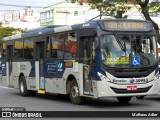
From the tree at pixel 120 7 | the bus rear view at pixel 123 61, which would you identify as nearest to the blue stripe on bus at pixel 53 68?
the bus rear view at pixel 123 61

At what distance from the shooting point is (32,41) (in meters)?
19.9

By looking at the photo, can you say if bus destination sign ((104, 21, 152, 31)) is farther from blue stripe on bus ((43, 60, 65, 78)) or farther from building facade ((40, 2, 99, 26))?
building facade ((40, 2, 99, 26))

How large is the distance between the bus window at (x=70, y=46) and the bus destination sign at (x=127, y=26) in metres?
1.73

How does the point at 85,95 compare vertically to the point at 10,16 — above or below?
below

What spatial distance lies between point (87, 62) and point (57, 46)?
2482mm

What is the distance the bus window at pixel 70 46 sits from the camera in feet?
53.3

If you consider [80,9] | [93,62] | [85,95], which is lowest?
[85,95]

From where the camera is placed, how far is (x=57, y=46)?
17516mm

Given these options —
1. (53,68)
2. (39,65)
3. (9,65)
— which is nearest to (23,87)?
(39,65)

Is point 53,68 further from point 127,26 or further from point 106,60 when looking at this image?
point 127,26

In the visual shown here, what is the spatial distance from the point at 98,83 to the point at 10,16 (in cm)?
14936

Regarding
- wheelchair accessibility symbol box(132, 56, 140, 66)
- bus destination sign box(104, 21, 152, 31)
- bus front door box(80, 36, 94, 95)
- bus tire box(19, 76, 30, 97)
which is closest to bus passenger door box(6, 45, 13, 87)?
bus tire box(19, 76, 30, 97)

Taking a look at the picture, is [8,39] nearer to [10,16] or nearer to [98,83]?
[98,83]

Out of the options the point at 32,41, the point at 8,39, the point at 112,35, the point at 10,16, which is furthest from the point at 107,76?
the point at 10,16
